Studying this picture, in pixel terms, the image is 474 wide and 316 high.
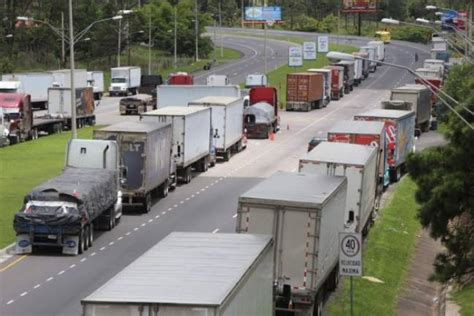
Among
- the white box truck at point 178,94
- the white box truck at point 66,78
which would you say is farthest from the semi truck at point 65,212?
the white box truck at point 66,78

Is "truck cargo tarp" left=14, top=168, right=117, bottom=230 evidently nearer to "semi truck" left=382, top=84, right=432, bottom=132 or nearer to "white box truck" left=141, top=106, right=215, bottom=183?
"white box truck" left=141, top=106, right=215, bottom=183

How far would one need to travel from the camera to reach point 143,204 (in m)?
40.1

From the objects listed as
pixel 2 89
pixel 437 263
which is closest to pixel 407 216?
pixel 437 263

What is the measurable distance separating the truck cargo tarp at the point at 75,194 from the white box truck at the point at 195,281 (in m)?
12.4

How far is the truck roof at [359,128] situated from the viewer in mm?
41875

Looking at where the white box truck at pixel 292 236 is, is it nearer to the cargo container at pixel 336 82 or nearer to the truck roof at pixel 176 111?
the truck roof at pixel 176 111

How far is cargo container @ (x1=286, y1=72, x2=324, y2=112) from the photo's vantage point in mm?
88375

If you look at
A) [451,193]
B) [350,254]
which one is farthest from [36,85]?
[350,254]

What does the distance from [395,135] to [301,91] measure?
3871 cm

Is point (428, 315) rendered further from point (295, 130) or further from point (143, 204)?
point (295, 130)

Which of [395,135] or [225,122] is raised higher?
[395,135]

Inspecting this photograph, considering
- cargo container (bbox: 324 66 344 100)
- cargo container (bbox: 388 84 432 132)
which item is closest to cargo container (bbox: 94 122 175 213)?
cargo container (bbox: 388 84 432 132)

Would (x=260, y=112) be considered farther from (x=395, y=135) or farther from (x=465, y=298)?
(x=465, y=298)

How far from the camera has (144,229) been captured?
121ft
